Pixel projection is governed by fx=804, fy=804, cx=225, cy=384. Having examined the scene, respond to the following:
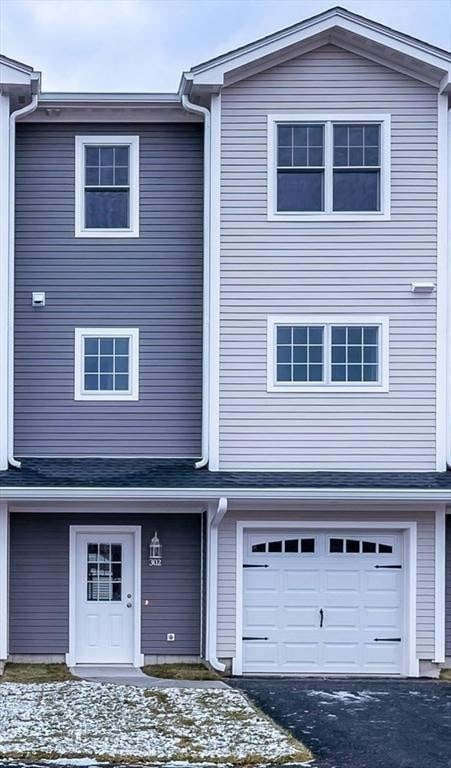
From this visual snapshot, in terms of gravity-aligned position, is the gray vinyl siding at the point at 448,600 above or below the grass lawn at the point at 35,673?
above

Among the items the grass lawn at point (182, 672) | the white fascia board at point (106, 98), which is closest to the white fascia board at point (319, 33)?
the white fascia board at point (106, 98)

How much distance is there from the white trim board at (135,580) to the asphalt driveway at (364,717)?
1.57 metres

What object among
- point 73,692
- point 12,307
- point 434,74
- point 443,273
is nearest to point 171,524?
point 73,692

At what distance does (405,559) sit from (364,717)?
2.79 m

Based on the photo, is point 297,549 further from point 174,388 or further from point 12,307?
point 12,307

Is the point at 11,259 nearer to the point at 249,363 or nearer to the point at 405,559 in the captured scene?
the point at 249,363

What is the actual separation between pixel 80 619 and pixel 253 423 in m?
3.71

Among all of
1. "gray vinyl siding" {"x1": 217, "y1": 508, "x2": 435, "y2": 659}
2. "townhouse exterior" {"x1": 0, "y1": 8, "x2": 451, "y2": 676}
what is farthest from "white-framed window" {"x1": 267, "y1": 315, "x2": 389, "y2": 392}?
"gray vinyl siding" {"x1": 217, "y1": 508, "x2": 435, "y2": 659}

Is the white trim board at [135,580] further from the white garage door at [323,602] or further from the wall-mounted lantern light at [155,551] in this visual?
the white garage door at [323,602]

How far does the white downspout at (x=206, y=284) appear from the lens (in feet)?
37.6

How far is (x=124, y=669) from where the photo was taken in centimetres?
1116

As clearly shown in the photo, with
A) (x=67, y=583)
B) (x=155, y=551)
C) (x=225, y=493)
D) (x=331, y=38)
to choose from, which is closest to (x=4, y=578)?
(x=67, y=583)

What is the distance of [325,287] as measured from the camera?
1159 cm

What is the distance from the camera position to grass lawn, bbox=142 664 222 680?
34.9 feet
